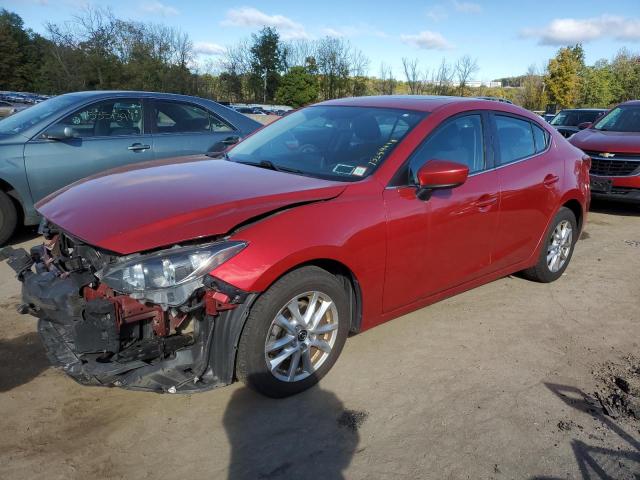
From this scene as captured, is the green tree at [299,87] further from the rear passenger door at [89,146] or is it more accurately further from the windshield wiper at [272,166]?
the windshield wiper at [272,166]

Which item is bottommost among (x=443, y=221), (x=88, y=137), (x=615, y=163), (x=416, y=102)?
(x=443, y=221)

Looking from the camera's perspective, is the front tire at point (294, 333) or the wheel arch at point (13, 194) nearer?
the front tire at point (294, 333)

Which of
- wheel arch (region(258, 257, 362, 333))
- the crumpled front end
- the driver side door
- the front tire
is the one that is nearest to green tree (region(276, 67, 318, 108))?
the driver side door

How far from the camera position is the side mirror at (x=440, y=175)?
10.5 ft

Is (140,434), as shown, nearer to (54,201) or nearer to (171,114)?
(54,201)

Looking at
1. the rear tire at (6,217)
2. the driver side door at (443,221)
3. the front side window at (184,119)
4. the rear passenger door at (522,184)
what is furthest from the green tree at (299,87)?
the driver side door at (443,221)

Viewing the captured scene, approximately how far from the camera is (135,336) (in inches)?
101

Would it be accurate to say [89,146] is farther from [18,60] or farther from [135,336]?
[18,60]

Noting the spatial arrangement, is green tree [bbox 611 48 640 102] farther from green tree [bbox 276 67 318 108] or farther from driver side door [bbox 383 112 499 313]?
driver side door [bbox 383 112 499 313]

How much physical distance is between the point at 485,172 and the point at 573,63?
50181mm

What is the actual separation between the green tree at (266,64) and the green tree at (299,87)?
3.58 meters

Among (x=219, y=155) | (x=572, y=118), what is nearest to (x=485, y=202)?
(x=219, y=155)

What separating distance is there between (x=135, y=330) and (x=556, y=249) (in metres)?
4.08

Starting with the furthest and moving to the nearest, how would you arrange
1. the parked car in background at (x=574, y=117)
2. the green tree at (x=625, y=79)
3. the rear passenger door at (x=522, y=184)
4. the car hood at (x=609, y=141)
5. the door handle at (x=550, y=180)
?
the green tree at (x=625, y=79) → the parked car in background at (x=574, y=117) → the car hood at (x=609, y=141) → the door handle at (x=550, y=180) → the rear passenger door at (x=522, y=184)
